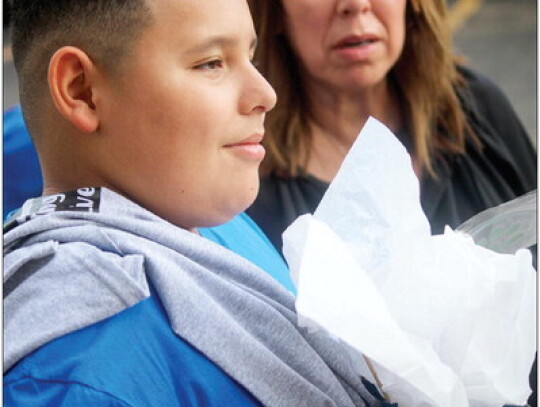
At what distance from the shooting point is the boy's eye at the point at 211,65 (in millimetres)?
1519

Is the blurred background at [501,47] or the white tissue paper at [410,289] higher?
the white tissue paper at [410,289]

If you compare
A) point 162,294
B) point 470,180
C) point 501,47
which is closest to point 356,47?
point 470,180

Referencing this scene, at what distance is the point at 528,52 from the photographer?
9.63m

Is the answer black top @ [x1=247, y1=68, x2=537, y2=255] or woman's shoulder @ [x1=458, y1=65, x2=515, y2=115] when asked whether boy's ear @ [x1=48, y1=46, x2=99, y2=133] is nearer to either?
black top @ [x1=247, y1=68, x2=537, y2=255]

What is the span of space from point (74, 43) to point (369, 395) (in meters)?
0.65

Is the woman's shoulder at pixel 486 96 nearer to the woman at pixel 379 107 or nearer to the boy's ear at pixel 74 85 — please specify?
the woman at pixel 379 107

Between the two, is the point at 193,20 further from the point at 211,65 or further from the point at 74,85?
the point at 74,85

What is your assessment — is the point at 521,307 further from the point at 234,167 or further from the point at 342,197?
the point at 234,167

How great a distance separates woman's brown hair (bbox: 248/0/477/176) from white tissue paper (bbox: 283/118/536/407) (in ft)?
3.73

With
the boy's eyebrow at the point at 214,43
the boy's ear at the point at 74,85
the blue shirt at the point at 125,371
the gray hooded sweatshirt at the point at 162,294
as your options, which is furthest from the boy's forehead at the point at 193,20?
the blue shirt at the point at 125,371

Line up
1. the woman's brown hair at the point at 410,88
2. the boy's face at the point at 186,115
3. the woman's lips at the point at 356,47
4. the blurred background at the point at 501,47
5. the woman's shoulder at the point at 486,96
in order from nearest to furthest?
the boy's face at the point at 186,115
the woman's lips at the point at 356,47
the woman's brown hair at the point at 410,88
the woman's shoulder at the point at 486,96
the blurred background at the point at 501,47

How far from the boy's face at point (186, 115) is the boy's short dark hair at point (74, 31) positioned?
2 centimetres

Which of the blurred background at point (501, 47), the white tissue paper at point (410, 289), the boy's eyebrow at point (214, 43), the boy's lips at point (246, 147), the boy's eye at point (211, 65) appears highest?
the boy's eyebrow at point (214, 43)

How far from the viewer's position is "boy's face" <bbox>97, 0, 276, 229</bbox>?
4.91 ft
